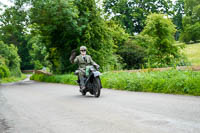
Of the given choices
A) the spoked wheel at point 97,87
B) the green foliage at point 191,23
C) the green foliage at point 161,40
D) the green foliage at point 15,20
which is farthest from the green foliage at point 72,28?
the green foliage at point 191,23

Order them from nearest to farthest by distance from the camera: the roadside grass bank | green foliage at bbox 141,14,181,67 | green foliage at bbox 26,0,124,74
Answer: the roadside grass bank, green foliage at bbox 26,0,124,74, green foliage at bbox 141,14,181,67

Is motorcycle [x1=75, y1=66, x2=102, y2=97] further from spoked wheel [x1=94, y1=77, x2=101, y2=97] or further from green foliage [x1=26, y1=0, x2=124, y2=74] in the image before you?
green foliage [x1=26, y1=0, x2=124, y2=74]

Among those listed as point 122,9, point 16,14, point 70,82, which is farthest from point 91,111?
point 122,9

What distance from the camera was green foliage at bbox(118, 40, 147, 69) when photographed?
2723cm

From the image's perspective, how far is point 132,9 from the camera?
51.3 m

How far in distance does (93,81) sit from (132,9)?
4234 centimetres

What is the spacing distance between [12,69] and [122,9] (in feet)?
75.2

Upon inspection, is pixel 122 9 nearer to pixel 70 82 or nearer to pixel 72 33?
pixel 72 33

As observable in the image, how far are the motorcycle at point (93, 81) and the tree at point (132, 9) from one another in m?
39.6

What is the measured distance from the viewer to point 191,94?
9.77 metres

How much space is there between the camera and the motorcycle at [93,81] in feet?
33.7

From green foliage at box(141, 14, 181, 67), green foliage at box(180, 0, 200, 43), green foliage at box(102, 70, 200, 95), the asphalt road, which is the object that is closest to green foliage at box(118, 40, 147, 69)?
green foliage at box(141, 14, 181, 67)

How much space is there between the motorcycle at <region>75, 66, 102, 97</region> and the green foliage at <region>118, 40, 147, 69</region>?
16.6 metres

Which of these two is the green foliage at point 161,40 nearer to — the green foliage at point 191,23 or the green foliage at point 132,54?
the green foliage at point 132,54
